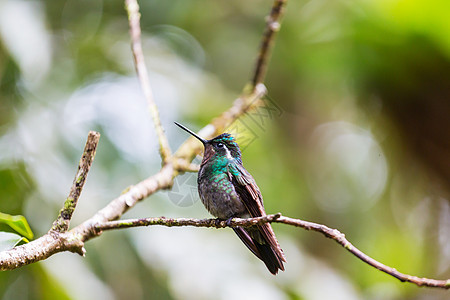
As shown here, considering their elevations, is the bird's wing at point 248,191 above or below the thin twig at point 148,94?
below

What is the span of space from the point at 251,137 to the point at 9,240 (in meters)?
1.43

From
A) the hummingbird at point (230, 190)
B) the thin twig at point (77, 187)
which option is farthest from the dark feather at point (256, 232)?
the thin twig at point (77, 187)

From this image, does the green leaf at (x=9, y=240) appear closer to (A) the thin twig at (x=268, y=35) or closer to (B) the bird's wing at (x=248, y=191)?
(B) the bird's wing at (x=248, y=191)

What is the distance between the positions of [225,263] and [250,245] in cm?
264

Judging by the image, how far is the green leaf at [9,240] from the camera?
4.33 feet

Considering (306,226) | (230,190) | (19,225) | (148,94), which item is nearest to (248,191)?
(230,190)

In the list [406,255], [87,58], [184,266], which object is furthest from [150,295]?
[406,255]

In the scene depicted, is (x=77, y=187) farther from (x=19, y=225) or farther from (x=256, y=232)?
(x=256, y=232)

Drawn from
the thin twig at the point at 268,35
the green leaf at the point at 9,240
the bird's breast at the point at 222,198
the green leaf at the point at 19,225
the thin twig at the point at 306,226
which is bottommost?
the thin twig at the point at 306,226

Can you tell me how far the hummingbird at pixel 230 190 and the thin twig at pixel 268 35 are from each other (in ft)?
3.90

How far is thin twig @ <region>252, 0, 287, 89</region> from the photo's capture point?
8.95ft

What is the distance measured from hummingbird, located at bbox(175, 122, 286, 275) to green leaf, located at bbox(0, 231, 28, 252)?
556 mm

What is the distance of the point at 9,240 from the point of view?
4.40ft

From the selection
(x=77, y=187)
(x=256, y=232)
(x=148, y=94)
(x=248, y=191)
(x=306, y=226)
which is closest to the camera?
(x=306, y=226)
